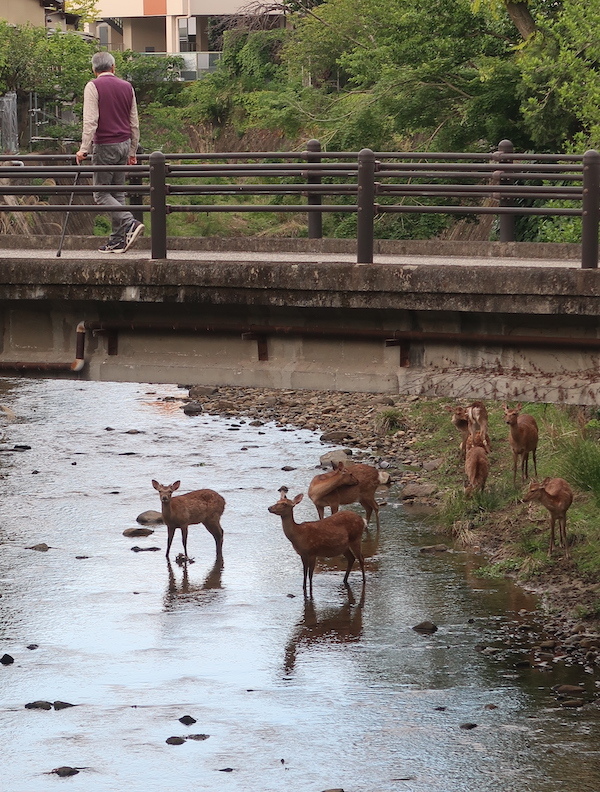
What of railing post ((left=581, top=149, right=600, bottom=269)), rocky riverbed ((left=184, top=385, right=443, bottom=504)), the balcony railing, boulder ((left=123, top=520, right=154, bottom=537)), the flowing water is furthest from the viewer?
the balcony railing

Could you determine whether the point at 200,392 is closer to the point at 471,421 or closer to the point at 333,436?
the point at 333,436

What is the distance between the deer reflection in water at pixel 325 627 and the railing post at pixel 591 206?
17.4ft

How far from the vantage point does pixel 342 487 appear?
57.4 ft

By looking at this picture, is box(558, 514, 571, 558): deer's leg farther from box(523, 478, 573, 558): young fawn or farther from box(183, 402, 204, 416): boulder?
box(183, 402, 204, 416): boulder

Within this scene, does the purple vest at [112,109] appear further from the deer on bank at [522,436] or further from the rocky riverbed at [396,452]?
the deer on bank at [522,436]

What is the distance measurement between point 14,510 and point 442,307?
33.1 ft

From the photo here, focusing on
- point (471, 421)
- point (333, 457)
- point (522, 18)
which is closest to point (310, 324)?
point (471, 421)

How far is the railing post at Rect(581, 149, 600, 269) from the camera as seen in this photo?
1105cm

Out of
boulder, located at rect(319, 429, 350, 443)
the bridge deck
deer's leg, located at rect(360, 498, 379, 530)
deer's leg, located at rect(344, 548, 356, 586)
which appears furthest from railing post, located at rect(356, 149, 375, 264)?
boulder, located at rect(319, 429, 350, 443)

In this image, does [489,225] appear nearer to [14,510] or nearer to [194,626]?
[14,510]

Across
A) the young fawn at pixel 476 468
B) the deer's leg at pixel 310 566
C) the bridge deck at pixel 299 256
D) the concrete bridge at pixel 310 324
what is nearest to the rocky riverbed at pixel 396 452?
the young fawn at pixel 476 468

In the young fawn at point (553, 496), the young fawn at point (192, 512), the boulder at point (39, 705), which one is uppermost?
the young fawn at point (553, 496)

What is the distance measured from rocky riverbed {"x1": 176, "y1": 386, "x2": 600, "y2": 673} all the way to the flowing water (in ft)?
1.24

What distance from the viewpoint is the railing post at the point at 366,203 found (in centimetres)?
1152
